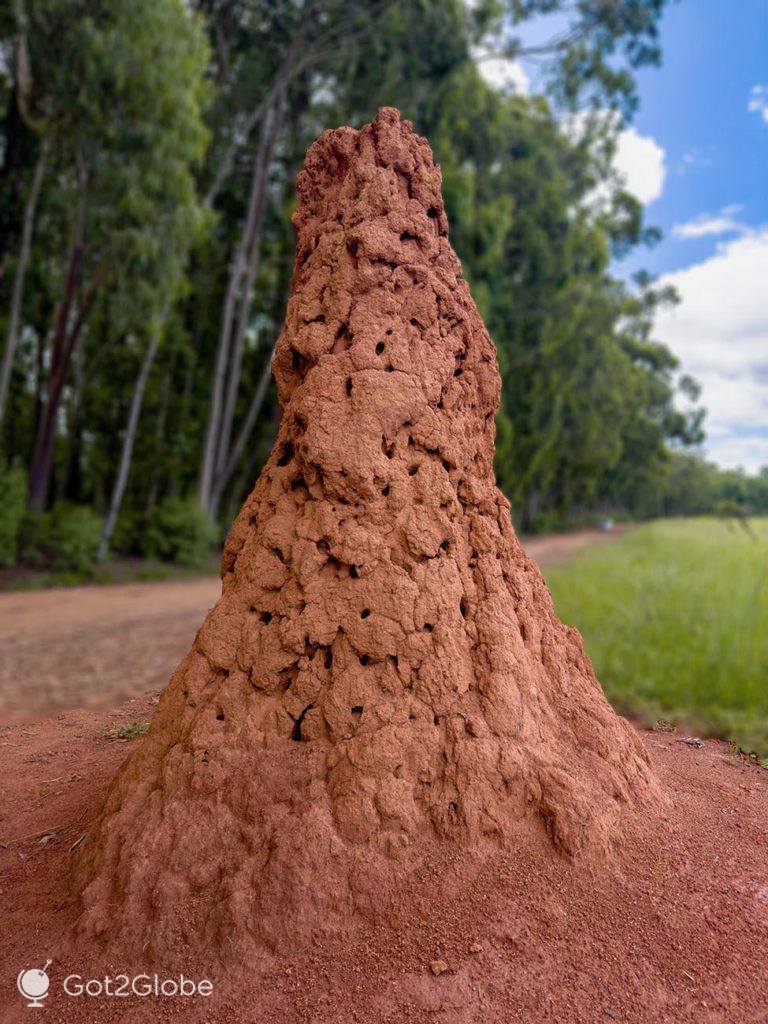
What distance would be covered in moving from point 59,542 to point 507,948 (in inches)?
443

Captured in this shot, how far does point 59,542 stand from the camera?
11.5 metres

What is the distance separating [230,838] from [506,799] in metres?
0.91

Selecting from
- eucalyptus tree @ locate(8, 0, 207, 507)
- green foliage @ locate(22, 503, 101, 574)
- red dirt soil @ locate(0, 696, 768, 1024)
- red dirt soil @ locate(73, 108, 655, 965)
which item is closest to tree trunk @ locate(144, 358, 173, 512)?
green foliage @ locate(22, 503, 101, 574)

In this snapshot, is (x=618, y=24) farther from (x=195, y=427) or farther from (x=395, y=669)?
(x=395, y=669)

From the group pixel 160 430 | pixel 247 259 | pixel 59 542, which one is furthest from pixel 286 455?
pixel 160 430

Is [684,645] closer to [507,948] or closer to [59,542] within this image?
[507,948]

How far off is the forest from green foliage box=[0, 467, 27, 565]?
57 millimetres

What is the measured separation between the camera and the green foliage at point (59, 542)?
1137cm

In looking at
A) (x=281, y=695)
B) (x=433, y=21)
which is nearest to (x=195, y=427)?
(x=433, y=21)

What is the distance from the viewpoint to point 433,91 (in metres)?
14.4

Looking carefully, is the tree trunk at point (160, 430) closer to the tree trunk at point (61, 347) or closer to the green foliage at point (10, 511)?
the tree trunk at point (61, 347)

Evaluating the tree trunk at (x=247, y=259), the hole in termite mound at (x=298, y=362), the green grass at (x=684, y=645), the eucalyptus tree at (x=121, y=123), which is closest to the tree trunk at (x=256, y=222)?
the tree trunk at (x=247, y=259)

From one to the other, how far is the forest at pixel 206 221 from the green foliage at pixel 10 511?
0.19ft

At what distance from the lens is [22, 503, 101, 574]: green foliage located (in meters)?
11.4
